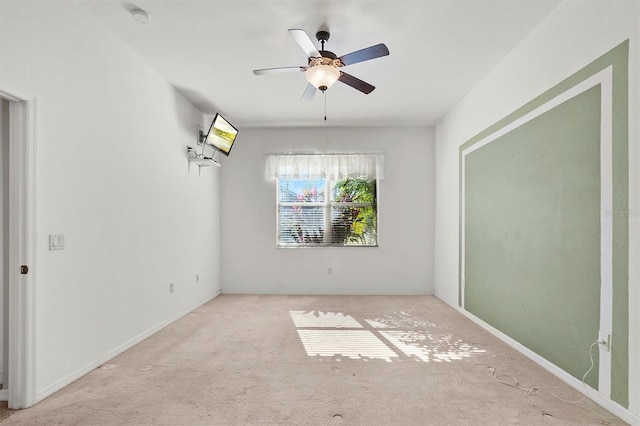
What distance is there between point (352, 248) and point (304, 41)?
152 inches

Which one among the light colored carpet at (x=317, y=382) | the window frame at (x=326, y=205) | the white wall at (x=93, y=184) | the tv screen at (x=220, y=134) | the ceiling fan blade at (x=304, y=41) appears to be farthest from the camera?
the window frame at (x=326, y=205)

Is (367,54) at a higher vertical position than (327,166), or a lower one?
higher

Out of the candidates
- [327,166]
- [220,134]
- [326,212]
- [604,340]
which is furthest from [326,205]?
[604,340]

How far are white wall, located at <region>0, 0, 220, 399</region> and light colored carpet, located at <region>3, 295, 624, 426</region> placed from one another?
0.31 m

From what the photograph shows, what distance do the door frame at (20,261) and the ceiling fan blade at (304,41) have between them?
1.72 meters

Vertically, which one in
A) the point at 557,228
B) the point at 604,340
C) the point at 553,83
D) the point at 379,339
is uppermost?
the point at 553,83

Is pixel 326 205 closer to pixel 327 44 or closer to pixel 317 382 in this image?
pixel 327 44

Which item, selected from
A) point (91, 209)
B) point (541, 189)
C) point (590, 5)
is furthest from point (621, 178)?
point (91, 209)

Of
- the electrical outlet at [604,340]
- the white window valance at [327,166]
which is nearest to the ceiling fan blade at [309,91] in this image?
the white window valance at [327,166]

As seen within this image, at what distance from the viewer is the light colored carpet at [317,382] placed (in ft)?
6.95

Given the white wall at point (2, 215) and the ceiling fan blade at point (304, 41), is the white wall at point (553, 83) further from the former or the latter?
the white wall at point (2, 215)

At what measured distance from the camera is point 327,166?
591cm

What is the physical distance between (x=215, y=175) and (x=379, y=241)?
2825 millimetres

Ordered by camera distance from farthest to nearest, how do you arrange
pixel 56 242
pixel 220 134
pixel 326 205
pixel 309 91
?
pixel 326 205
pixel 220 134
pixel 309 91
pixel 56 242
